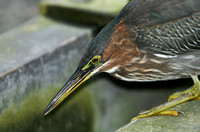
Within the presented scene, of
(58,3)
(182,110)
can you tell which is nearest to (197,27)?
(182,110)

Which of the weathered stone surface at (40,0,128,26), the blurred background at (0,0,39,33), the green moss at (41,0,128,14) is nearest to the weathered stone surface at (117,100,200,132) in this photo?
the weathered stone surface at (40,0,128,26)

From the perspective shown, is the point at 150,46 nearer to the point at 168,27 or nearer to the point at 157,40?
the point at 157,40

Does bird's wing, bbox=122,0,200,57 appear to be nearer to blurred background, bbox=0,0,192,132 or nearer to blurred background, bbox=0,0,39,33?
blurred background, bbox=0,0,192,132

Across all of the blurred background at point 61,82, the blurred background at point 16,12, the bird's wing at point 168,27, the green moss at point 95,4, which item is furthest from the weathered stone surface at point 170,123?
the blurred background at point 16,12

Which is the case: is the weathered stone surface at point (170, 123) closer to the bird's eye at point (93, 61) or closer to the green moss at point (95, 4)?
the bird's eye at point (93, 61)

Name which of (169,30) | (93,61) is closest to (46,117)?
(93,61)
